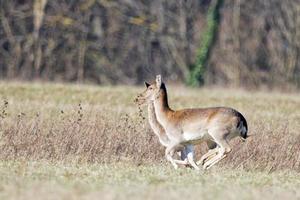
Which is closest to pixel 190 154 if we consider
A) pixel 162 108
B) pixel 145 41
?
pixel 162 108

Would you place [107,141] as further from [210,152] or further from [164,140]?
[210,152]

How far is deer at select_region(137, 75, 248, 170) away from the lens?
1631 centimetres

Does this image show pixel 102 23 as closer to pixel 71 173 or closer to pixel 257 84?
pixel 257 84

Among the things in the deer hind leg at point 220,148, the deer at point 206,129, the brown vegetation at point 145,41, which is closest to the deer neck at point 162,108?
the deer at point 206,129

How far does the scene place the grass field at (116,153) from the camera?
12984 mm

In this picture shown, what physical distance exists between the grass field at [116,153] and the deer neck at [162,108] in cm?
77

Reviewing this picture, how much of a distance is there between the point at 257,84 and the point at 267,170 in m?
28.4

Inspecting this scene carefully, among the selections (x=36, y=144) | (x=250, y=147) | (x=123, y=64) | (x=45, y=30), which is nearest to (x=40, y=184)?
(x=36, y=144)

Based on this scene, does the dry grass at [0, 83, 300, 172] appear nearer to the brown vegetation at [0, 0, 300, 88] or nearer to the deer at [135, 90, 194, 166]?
the deer at [135, 90, 194, 166]

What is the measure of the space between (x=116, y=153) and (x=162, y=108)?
154cm

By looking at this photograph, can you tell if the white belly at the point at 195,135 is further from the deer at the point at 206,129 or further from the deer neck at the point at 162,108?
the deer neck at the point at 162,108

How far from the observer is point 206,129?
16406 mm

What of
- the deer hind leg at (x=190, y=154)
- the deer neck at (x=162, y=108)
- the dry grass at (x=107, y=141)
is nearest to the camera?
the deer hind leg at (x=190, y=154)

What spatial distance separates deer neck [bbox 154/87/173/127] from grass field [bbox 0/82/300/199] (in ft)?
2.51
